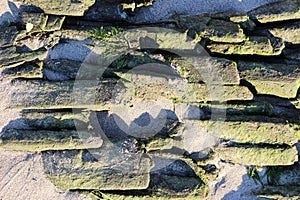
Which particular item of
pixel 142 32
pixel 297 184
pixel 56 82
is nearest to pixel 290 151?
pixel 297 184

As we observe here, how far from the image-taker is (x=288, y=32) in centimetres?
836

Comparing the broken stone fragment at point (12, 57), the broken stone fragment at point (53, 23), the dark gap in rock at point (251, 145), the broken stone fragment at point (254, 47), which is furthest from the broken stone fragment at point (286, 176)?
the broken stone fragment at point (12, 57)

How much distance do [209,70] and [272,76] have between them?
1.15 m

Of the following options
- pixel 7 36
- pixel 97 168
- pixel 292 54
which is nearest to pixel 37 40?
pixel 7 36

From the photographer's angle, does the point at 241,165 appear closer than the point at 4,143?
No

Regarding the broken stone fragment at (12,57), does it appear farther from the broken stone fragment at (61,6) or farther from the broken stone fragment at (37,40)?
the broken stone fragment at (61,6)

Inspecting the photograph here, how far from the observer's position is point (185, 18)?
327 inches

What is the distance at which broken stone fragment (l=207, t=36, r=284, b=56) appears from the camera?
8273 mm

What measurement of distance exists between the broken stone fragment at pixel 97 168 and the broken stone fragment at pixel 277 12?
11.1 feet

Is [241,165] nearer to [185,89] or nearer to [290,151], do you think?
[290,151]

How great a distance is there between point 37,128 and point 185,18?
331 centimetres

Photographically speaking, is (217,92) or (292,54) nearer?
(217,92)

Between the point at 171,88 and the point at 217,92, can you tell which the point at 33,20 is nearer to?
the point at 171,88

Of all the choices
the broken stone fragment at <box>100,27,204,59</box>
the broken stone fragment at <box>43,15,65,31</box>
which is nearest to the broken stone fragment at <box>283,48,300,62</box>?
the broken stone fragment at <box>100,27,204,59</box>
